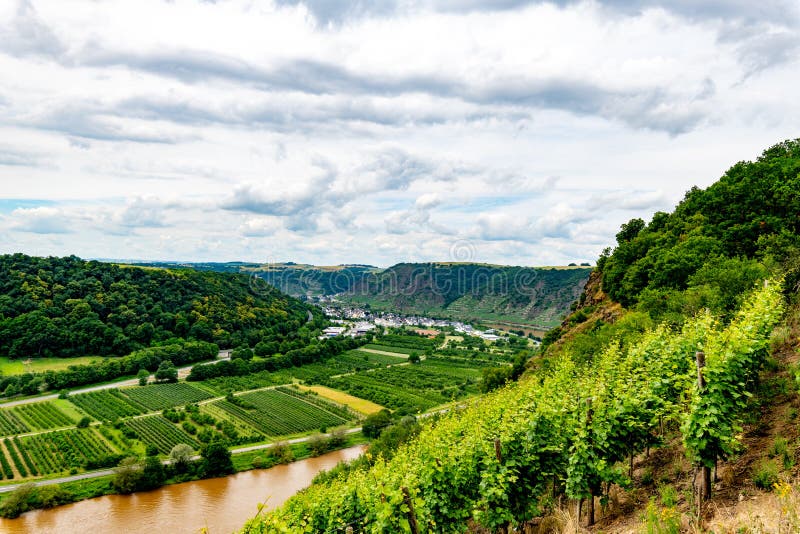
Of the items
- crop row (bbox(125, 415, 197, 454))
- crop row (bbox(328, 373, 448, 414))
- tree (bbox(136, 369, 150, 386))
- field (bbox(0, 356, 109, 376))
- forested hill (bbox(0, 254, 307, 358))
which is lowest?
crop row (bbox(328, 373, 448, 414))

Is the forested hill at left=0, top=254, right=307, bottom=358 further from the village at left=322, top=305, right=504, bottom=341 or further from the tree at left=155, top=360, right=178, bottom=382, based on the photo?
the village at left=322, top=305, right=504, bottom=341

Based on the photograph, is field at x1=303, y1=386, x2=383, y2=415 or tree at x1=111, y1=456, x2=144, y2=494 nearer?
tree at x1=111, y1=456, x2=144, y2=494

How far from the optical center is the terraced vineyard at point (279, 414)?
58.5 meters

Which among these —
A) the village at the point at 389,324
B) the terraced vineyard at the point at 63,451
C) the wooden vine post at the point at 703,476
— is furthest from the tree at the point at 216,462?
the village at the point at 389,324

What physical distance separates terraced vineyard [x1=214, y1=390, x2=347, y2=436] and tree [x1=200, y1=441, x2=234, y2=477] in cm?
1085

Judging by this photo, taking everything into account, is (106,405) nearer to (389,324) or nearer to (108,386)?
(108,386)

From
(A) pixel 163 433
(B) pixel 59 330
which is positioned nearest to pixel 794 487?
(A) pixel 163 433

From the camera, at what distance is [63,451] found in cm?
4766

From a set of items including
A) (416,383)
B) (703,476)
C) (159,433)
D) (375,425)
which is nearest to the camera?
(703,476)

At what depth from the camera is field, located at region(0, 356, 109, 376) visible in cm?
7331

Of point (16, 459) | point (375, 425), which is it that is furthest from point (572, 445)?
point (16, 459)

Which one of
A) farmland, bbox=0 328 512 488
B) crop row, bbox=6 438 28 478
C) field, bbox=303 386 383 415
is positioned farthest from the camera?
field, bbox=303 386 383 415

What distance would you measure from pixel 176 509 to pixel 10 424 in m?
34.1

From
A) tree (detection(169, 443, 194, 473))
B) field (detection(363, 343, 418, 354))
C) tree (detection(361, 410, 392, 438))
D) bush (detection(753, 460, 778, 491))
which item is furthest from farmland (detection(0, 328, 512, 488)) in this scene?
Answer: bush (detection(753, 460, 778, 491))
